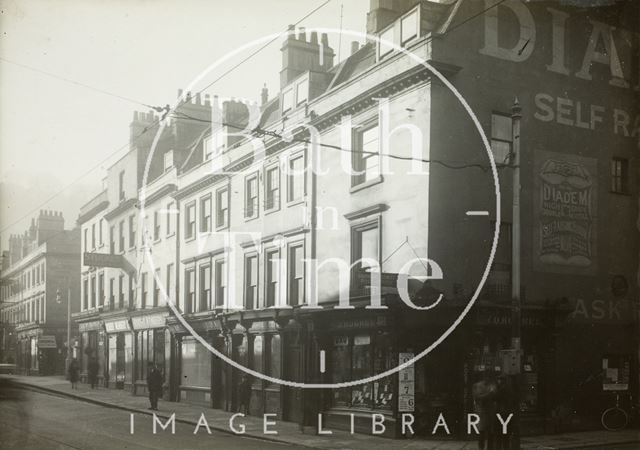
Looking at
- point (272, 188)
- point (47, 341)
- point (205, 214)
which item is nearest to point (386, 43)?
point (272, 188)

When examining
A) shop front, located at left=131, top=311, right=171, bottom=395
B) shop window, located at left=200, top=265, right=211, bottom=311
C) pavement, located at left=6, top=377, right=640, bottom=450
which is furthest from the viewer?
shop front, located at left=131, top=311, right=171, bottom=395

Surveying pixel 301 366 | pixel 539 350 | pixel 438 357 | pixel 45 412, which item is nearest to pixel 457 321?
pixel 438 357

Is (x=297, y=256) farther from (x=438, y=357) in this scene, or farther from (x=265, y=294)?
(x=438, y=357)

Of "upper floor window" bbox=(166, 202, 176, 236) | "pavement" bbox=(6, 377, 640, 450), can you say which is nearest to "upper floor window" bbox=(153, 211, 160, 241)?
"upper floor window" bbox=(166, 202, 176, 236)

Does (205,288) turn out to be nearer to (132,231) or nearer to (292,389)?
(292,389)

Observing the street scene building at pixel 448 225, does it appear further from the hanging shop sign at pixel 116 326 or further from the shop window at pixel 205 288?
the hanging shop sign at pixel 116 326

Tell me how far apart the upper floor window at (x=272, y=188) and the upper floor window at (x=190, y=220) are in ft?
21.9

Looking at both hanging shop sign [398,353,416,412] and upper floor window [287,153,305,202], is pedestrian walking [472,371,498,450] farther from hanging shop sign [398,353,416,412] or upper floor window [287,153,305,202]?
upper floor window [287,153,305,202]

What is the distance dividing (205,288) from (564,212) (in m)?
15.1

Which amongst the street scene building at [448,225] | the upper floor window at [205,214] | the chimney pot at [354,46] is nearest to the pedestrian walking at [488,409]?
the street scene building at [448,225]

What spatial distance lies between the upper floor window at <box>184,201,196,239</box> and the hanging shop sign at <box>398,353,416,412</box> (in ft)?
50.2

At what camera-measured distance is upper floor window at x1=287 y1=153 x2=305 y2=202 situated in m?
23.6

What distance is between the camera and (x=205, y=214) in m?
30.2

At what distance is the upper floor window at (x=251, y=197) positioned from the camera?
86.4ft
